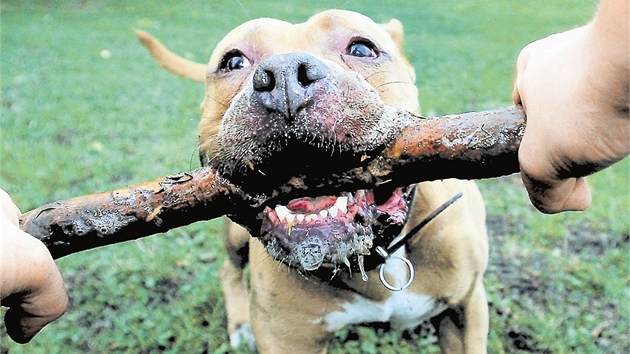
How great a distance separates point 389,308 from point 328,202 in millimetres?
842

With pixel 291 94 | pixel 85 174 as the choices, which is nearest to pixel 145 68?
pixel 85 174

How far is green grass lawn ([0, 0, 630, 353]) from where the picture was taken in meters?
3.73

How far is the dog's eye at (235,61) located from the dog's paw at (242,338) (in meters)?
1.71

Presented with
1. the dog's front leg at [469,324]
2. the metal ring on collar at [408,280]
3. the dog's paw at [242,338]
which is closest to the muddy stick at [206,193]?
the metal ring on collar at [408,280]

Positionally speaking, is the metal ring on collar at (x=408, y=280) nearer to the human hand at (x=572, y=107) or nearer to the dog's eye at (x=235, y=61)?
the dog's eye at (x=235, y=61)

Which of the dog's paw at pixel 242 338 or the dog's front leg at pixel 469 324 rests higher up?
the dog's front leg at pixel 469 324

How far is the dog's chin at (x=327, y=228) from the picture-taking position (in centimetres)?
192

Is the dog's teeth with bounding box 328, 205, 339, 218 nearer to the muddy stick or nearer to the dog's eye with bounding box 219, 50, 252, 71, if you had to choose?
the muddy stick

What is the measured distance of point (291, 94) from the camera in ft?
5.72

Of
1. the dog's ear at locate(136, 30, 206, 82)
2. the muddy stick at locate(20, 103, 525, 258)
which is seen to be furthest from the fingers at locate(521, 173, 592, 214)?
the dog's ear at locate(136, 30, 206, 82)

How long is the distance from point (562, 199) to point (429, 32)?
13373 millimetres

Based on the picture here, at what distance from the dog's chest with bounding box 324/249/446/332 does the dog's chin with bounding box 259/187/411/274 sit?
0.53m

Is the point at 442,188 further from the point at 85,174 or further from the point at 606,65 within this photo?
the point at 85,174

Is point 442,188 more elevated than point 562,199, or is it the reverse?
point 562,199
